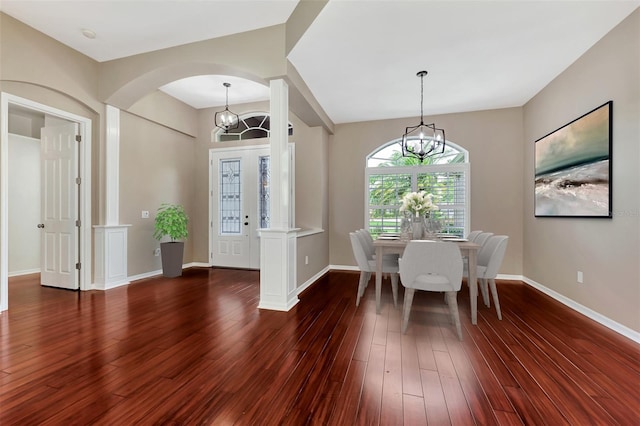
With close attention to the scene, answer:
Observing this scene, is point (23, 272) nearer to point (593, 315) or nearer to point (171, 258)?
point (171, 258)

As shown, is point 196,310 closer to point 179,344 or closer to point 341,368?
point 179,344

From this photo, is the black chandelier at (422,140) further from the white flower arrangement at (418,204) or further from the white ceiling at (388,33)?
the white flower arrangement at (418,204)

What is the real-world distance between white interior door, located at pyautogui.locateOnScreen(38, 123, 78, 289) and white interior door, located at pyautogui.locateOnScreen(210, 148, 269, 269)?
2212 mm

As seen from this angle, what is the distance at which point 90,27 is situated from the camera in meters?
3.13

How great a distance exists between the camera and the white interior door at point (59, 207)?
3863 millimetres

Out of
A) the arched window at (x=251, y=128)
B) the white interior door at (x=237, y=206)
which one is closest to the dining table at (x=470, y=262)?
the white interior door at (x=237, y=206)

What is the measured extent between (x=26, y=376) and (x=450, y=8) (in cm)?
427

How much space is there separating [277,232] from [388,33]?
7.80ft

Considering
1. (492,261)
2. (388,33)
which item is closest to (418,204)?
(492,261)

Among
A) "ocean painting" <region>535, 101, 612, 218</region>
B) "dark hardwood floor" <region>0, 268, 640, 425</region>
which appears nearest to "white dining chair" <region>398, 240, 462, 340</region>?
"dark hardwood floor" <region>0, 268, 640, 425</region>

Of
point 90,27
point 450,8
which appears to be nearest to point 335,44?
point 450,8

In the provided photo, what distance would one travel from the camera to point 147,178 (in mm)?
4816

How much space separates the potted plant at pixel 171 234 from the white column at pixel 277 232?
236cm

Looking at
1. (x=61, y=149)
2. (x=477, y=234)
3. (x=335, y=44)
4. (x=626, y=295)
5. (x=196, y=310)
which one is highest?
(x=335, y=44)
